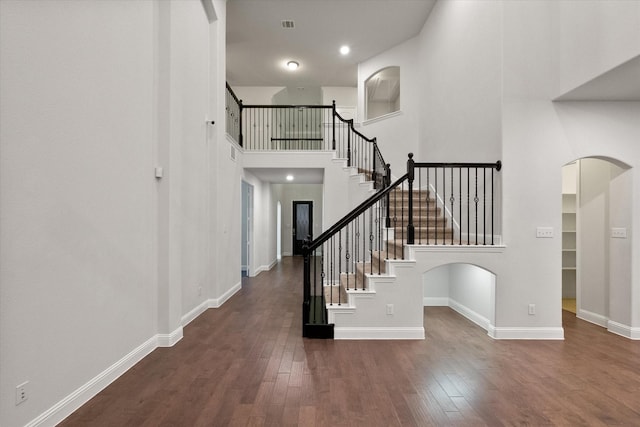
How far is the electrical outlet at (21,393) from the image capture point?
1.90 meters

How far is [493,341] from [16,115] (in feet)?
16.0

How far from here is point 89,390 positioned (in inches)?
99.0

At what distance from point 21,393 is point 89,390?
0.67 meters

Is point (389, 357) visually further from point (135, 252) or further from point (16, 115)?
point (16, 115)

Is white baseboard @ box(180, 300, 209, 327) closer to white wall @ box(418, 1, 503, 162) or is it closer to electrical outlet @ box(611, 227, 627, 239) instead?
white wall @ box(418, 1, 503, 162)

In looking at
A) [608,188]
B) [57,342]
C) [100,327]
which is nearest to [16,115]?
[57,342]

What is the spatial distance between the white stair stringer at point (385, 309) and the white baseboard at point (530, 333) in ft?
3.38

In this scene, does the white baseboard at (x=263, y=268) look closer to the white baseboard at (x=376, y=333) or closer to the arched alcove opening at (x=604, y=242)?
the white baseboard at (x=376, y=333)

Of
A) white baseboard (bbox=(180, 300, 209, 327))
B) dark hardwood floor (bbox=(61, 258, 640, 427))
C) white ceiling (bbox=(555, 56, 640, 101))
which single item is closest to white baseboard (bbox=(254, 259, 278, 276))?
white baseboard (bbox=(180, 300, 209, 327))

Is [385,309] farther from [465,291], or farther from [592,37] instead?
[592,37]

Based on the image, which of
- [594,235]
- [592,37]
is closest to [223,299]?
[594,235]

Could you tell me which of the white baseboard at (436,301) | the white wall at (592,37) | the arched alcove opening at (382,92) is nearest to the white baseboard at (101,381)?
the white baseboard at (436,301)

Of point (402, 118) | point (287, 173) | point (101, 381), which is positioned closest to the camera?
point (101, 381)

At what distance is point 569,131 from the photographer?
4.03 meters
